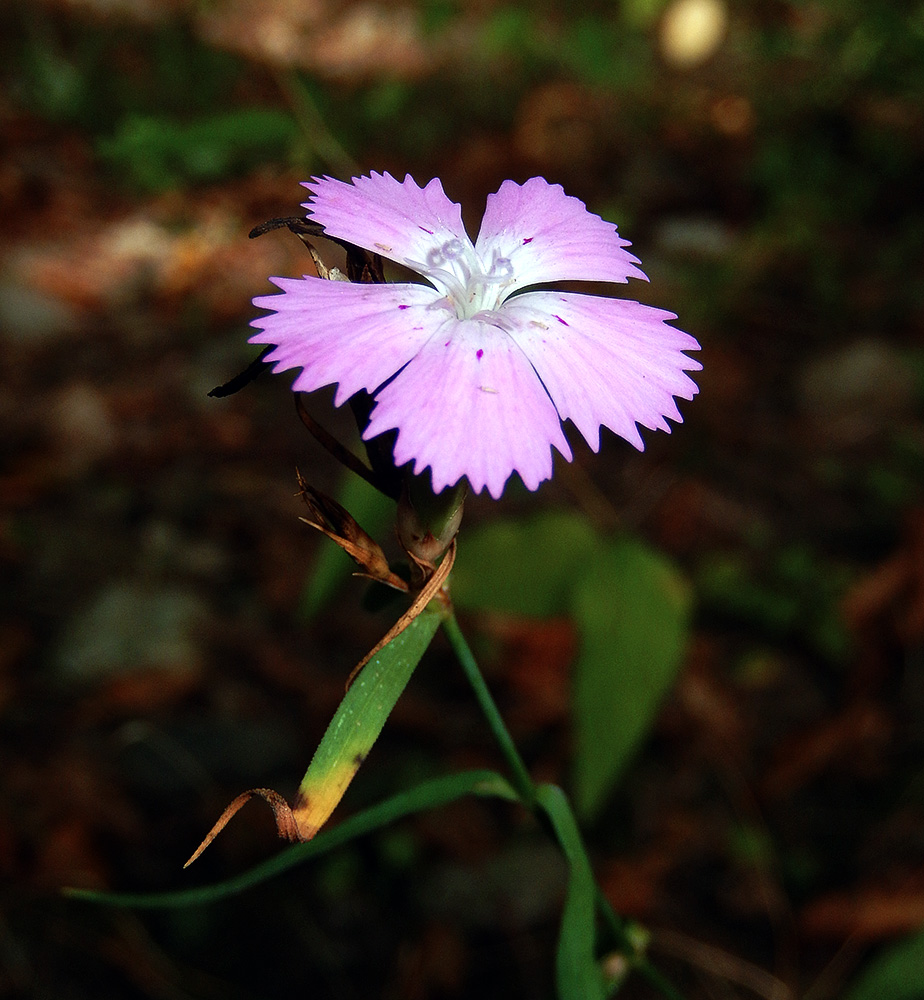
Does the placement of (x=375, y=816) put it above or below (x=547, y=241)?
below

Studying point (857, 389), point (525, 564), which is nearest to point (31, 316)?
point (525, 564)

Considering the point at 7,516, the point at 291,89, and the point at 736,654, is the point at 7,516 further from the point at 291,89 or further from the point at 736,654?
the point at 736,654

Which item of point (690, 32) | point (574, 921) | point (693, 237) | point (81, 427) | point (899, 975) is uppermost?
point (690, 32)

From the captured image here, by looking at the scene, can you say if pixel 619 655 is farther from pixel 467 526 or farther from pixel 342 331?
pixel 342 331

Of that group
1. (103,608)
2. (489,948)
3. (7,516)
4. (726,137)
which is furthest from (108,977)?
(726,137)

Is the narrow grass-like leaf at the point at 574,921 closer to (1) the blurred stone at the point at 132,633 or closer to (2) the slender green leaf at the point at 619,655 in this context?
(2) the slender green leaf at the point at 619,655

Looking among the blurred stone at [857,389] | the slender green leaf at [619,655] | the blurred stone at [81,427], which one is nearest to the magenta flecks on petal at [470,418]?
the slender green leaf at [619,655]

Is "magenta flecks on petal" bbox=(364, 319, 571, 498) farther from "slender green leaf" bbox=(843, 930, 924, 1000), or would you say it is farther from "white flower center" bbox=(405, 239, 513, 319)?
"slender green leaf" bbox=(843, 930, 924, 1000)
